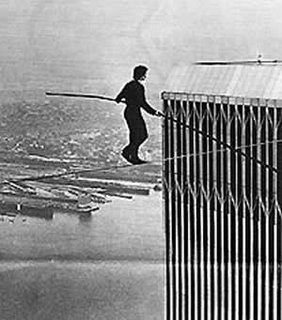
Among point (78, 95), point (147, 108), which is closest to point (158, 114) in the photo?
point (147, 108)

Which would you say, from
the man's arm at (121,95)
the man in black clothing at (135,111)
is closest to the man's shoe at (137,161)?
the man in black clothing at (135,111)

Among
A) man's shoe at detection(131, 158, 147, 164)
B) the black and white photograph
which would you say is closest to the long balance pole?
the black and white photograph

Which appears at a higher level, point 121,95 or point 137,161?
point 121,95

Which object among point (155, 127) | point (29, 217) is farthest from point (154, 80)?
point (29, 217)

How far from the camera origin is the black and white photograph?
4.17 ft

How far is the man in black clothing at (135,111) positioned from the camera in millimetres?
1299

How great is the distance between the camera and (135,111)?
131cm

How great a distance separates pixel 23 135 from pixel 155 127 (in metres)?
0.23

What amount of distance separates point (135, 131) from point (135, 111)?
0.12ft

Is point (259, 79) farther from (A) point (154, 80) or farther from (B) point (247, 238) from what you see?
(B) point (247, 238)

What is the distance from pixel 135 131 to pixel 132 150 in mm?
34

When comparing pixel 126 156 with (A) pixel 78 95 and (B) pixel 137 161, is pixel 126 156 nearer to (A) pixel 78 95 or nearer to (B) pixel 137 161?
(B) pixel 137 161

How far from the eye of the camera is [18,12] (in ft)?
4.16

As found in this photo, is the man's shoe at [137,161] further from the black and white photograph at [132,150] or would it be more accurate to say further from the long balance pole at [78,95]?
the long balance pole at [78,95]
